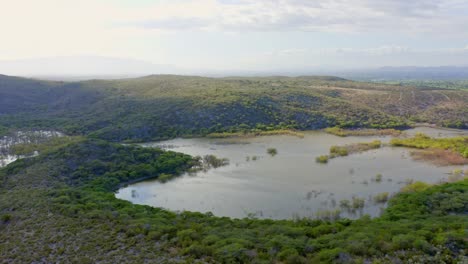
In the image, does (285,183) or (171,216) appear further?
(285,183)

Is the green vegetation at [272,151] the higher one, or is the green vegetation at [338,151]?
the green vegetation at [338,151]

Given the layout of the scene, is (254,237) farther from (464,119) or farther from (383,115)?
(464,119)

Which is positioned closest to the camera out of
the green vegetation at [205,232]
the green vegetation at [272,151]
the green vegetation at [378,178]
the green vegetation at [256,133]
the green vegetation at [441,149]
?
the green vegetation at [205,232]

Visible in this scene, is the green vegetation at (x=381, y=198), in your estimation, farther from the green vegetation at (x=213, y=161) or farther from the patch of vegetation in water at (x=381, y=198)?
the green vegetation at (x=213, y=161)

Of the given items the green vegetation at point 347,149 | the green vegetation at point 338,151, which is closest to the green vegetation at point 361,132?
the green vegetation at point 347,149

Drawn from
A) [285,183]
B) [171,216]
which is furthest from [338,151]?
[171,216]

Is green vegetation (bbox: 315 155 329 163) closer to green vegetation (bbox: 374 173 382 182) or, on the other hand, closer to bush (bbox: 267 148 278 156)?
bush (bbox: 267 148 278 156)

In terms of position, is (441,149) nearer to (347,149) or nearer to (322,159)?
(347,149)
